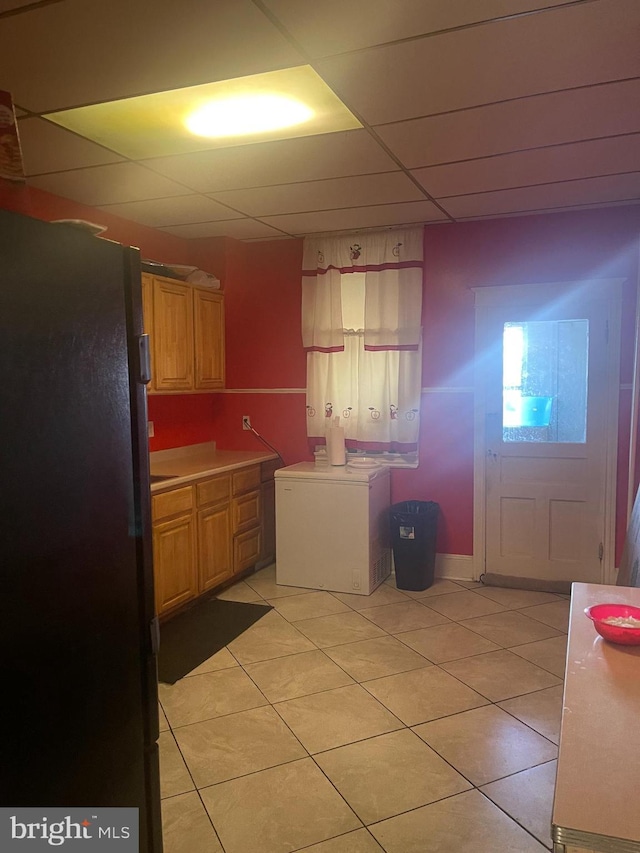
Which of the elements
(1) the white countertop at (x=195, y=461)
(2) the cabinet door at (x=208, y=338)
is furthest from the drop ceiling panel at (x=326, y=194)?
(1) the white countertop at (x=195, y=461)

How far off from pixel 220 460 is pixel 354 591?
134cm

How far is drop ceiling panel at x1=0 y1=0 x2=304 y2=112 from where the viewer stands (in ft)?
5.85

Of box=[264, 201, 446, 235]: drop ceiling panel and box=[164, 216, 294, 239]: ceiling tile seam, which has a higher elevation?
box=[164, 216, 294, 239]: ceiling tile seam

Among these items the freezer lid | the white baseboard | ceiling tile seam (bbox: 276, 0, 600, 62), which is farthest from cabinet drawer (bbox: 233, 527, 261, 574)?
ceiling tile seam (bbox: 276, 0, 600, 62)

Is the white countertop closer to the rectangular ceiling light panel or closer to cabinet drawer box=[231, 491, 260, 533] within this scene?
cabinet drawer box=[231, 491, 260, 533]

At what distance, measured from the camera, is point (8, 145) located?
3.02 ft

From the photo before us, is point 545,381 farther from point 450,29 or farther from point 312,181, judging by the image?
point 450,29

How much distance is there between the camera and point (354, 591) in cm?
427

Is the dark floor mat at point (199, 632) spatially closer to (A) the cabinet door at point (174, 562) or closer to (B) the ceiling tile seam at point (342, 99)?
(A) the cabinet door at point (174, 562)

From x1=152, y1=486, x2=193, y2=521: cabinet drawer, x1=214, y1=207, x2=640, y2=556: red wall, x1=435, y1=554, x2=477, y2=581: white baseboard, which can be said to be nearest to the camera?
x1=152, y1=486, x2=193, y2=521: cabinet drawer

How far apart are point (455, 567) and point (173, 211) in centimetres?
318

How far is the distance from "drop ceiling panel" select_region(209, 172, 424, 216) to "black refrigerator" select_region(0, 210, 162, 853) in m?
2.54

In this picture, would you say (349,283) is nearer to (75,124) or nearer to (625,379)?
(625,379)

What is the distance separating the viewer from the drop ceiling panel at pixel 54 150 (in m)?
2.66
